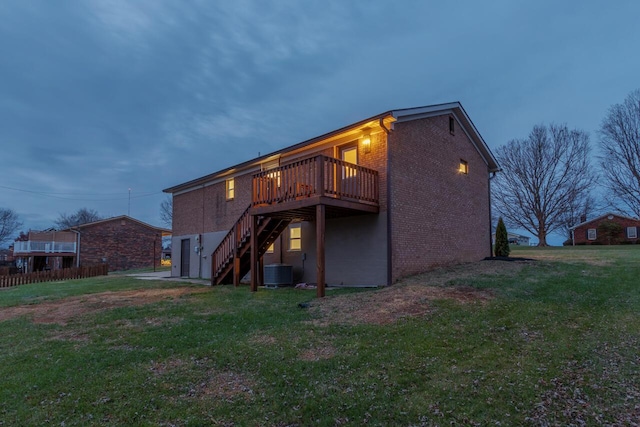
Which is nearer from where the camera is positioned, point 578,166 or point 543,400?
point 543,400

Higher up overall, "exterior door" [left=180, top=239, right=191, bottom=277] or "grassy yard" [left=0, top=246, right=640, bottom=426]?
"exterior door" [left=180, top=239, right=191, bottom=277]

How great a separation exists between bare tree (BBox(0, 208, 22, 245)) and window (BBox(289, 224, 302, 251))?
2371 inches

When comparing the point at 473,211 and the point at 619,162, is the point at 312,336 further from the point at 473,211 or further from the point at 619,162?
the point at 619,162

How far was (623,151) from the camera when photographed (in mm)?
30078

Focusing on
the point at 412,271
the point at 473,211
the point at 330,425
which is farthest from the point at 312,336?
the point at 473,211

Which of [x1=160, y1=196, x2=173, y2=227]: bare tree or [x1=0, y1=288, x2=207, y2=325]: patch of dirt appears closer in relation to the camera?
[x1=0, y1=288, x2=207, y2=325]: patch of dirt

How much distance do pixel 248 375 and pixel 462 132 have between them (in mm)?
13620

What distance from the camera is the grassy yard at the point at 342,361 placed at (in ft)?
12.4

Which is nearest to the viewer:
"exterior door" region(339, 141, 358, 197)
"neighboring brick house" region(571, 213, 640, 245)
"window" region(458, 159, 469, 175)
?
"exterior door" region(339, 141, 358, 197)

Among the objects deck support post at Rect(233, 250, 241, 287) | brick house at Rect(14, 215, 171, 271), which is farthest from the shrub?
brick house at Rect(14, 215, 171, 271)

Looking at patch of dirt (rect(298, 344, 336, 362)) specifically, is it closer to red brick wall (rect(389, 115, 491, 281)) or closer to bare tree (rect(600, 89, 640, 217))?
red brick wall (rect(389, 115, 491, 281))

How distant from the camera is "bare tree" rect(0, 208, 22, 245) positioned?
5503 cm

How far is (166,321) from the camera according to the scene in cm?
775

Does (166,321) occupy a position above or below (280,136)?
below
